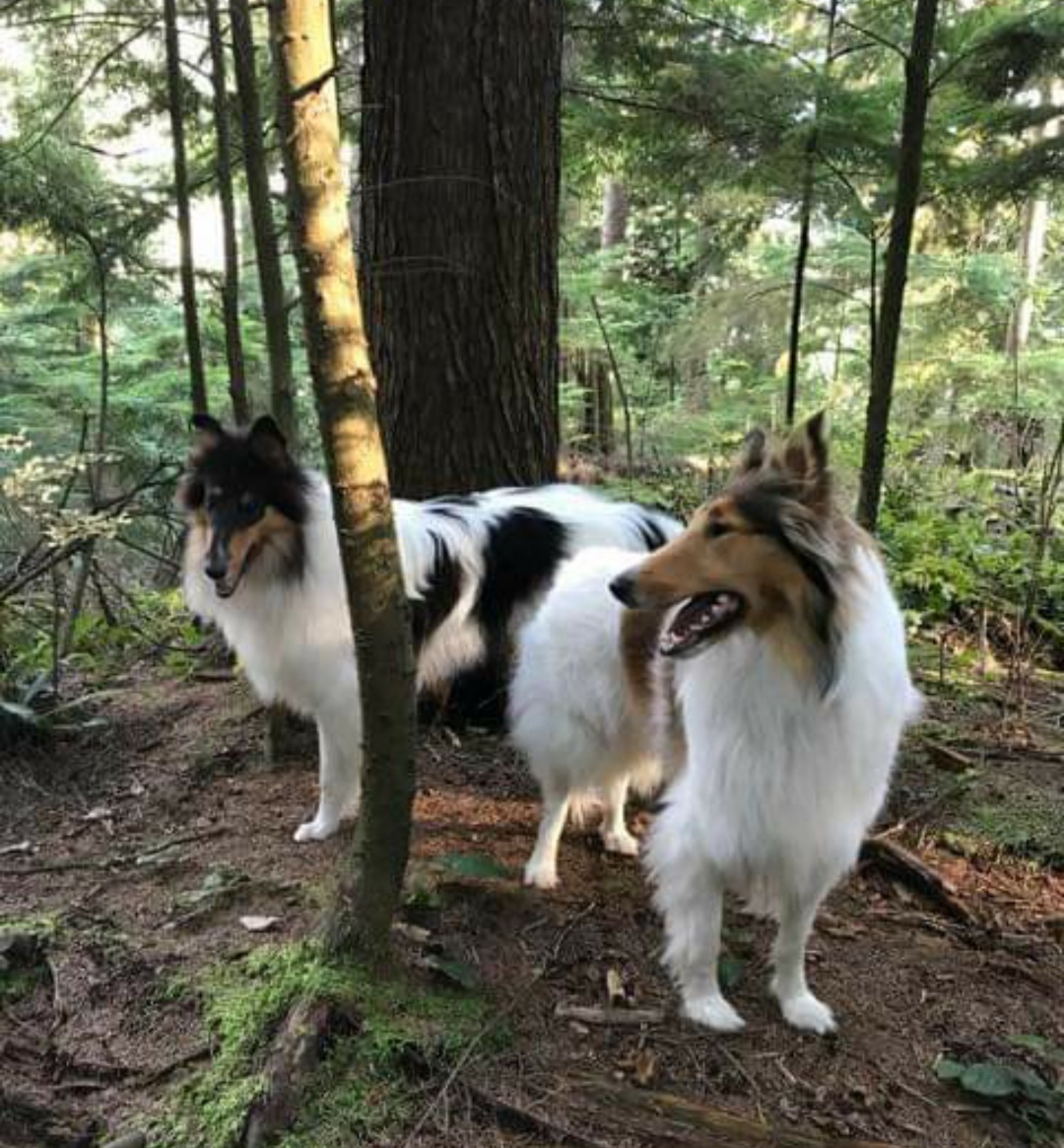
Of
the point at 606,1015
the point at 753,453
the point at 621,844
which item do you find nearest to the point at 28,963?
the point at 606,1015

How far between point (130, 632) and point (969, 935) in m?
5.73

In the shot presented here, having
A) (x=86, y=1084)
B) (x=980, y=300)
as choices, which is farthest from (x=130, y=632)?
(x=980, y=300)

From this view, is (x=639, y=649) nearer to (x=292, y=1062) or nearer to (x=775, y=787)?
(x=775, y=787)

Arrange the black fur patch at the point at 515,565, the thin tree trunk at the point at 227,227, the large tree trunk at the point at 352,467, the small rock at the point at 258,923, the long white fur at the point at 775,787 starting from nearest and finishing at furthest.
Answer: the large tree trunk at the point at 352,467
the long white fur at the point at 775,787
the small rock at the point at 258,923
the black fur patch at the point at 515,565
the thin tree trunk at the point at 227,227

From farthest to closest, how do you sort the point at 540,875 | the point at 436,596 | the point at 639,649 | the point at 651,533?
1. the point at 651,533
2. the point at 436,596
3. the point at 540,875
4. the point at 639,649

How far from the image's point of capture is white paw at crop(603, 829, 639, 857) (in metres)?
4.14

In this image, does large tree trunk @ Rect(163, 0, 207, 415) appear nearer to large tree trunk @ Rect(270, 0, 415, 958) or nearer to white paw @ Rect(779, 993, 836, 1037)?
large tree trunk @ Rect(270, 0, 415, 958)

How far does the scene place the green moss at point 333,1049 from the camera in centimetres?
244

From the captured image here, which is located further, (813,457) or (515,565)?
(515,565)

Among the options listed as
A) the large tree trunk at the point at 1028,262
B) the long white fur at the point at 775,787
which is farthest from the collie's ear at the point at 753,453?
the large tree trunk at the point at 1028,262

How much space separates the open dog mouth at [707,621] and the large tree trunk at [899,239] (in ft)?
9.80

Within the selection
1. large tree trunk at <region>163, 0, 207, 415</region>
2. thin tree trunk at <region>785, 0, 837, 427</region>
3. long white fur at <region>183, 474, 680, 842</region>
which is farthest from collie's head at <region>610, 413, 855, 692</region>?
large tree trunk at <region>163, 0, 207, 415</region>

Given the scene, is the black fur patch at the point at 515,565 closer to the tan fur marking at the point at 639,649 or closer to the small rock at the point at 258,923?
the tan fur marking at the point at 639,649

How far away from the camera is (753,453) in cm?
284
